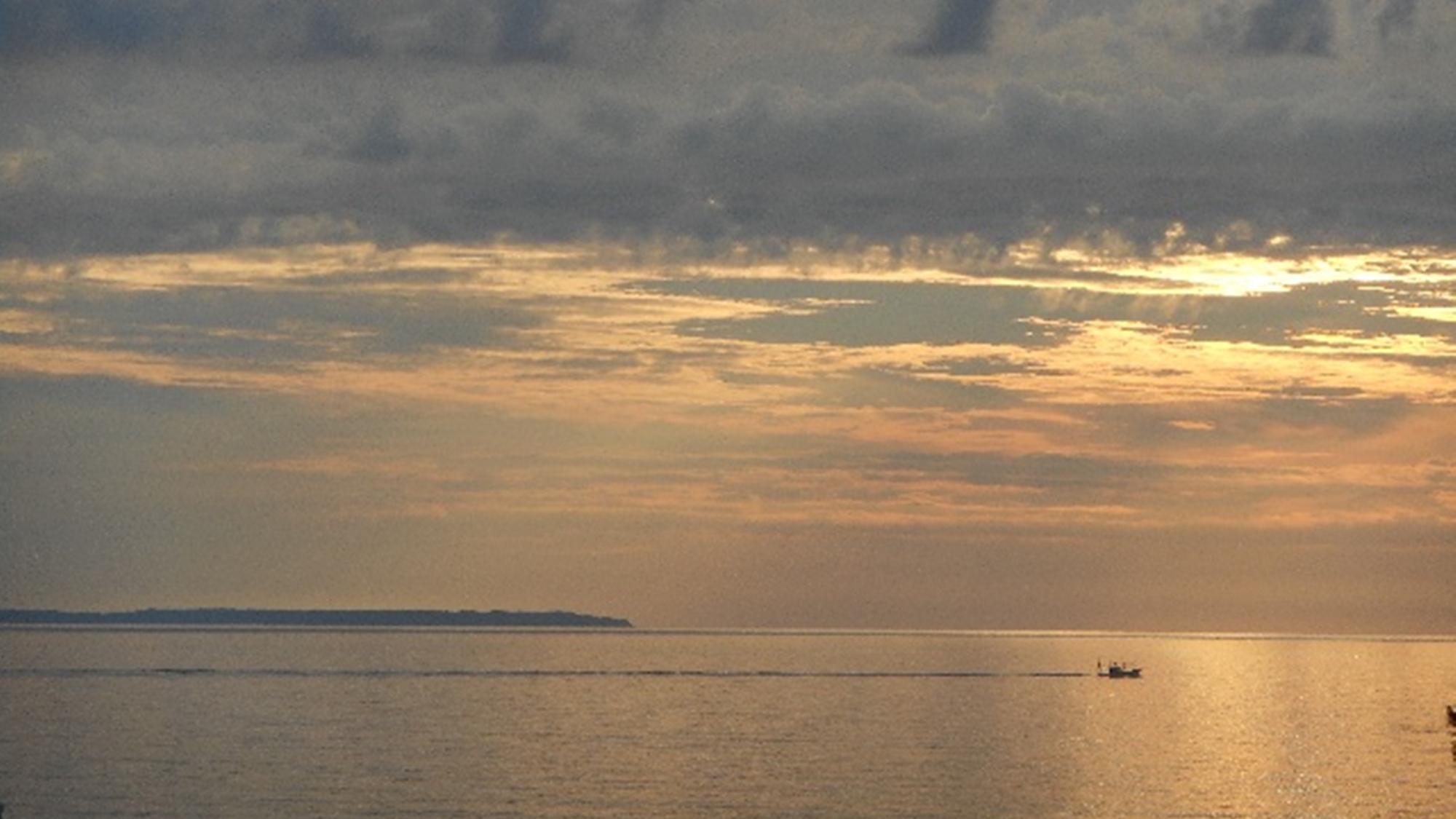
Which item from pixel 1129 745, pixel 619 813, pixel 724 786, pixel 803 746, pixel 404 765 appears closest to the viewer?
pixel 619 813

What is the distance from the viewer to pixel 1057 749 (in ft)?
615

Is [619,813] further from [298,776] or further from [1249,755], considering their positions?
[1249,755]

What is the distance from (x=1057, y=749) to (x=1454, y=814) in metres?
55.8

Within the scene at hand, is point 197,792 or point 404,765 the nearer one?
point 197,792

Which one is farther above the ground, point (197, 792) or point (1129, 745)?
point (197, 792)

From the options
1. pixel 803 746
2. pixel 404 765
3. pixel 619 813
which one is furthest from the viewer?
pixel 803 746

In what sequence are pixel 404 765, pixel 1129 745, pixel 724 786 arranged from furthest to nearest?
pixel 1129 745
pixel 404 765
pixel 724 786

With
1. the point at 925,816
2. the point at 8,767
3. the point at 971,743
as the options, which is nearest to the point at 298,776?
the point at 8,767

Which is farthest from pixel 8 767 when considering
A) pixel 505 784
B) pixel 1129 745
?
pixel 1129 745

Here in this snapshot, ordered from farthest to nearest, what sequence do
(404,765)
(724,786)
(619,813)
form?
(404,765)
(724,786)
(619,813)

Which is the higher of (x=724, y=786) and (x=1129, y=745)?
(x=724, y=786)

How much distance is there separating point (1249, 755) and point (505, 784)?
77.3m

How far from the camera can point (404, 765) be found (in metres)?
158

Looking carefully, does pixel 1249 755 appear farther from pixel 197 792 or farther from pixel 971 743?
pixel 197 792
